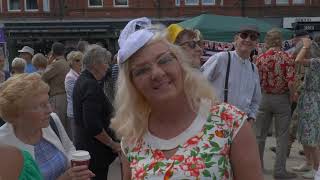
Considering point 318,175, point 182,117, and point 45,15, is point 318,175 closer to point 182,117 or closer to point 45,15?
point 182,117

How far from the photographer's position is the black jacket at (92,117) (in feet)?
14.3

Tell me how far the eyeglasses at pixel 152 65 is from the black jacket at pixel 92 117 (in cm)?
241

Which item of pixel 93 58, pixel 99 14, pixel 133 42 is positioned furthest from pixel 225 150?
pixel 99 14

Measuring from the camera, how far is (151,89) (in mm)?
1998

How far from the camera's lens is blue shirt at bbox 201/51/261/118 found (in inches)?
201

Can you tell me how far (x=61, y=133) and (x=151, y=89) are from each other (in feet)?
4.20

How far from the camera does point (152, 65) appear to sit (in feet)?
6.51

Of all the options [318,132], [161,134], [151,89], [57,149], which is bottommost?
[318,132]

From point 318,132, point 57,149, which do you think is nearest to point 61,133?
point 57,149

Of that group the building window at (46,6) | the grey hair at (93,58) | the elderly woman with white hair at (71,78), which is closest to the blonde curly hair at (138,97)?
the grey hair at (93,58)

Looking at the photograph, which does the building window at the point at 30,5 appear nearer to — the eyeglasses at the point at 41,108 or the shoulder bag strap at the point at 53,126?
the shoulder bag strap at the point at 53,126

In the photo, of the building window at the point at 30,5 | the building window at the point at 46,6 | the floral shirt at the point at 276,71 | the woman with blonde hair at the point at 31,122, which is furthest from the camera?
the building window at the point at 30,5

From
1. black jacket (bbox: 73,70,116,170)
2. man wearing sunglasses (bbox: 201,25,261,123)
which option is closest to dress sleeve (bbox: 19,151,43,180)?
black jacket (bbox: 73,70,116,170)

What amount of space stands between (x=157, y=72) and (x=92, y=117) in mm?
2485
